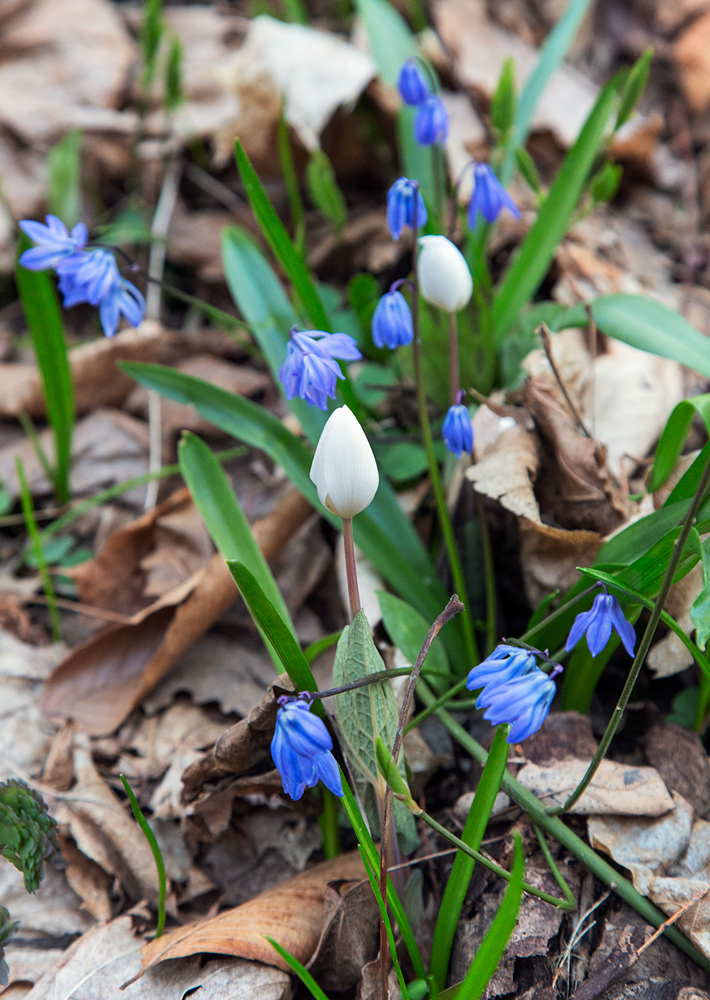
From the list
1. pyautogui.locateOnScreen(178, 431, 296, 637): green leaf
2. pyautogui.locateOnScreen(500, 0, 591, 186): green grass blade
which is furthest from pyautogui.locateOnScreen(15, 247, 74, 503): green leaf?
pyautogui.locateOnScreen(500, 0, 591, 186): green grass blade

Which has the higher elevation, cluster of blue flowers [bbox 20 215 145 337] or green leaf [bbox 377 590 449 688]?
cluster of blue flowers [bbox 20 215 145 337]

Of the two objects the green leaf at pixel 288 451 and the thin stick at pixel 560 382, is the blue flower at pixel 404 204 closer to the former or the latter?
the thin stick at pixel 560 382

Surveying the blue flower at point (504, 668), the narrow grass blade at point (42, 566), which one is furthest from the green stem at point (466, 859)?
the narrow grass blade at point (42, 566)

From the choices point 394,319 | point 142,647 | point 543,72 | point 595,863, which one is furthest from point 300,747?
point 543,72

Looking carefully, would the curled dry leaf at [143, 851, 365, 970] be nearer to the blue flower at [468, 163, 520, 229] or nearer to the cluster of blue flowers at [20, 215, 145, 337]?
the cluster of blue flowers at [20, 215, 145, 337]

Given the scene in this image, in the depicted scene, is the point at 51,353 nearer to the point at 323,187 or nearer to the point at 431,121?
the point at 323,187

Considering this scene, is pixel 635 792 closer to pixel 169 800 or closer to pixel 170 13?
pixel 169 800
